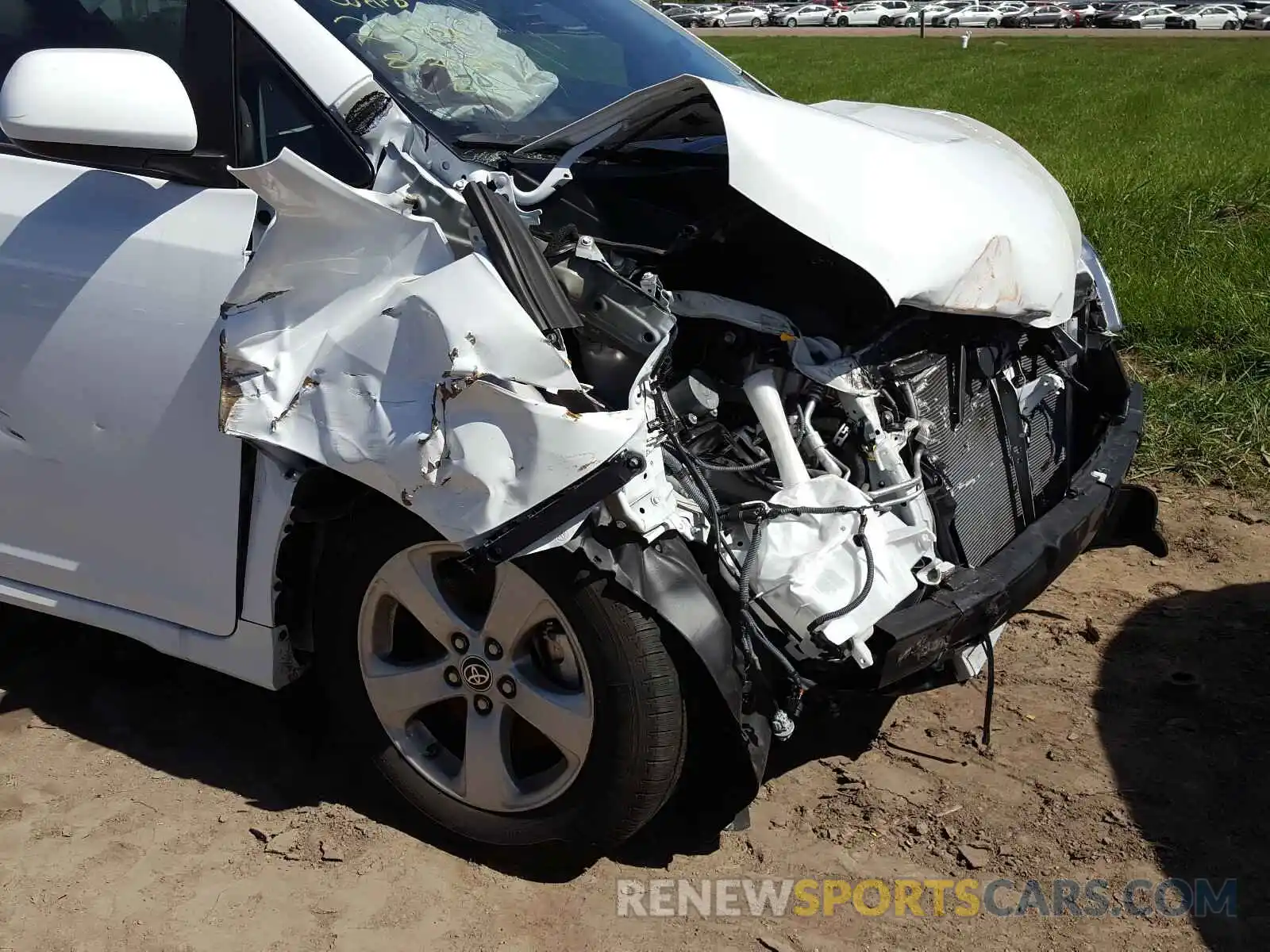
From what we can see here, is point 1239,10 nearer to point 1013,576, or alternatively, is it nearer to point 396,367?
point 1013,576

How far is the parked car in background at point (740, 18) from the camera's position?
61.8m

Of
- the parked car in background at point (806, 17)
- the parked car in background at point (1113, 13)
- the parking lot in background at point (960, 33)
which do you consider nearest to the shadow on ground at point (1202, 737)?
the parking lot in background at point (960, 33)

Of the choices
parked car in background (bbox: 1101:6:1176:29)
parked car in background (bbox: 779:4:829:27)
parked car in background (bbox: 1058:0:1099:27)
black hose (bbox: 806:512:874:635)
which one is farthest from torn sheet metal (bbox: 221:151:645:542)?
parked car in background (bbox: 779:4:829:27)

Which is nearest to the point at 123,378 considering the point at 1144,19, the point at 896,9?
the point at 1144,19

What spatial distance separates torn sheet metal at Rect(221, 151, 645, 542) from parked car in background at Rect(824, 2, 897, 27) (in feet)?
208

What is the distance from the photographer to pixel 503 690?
271cm

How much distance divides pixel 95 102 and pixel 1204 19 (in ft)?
185

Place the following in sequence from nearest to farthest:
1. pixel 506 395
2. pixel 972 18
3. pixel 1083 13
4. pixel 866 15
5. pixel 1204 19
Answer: pixel 506 395
pixel 1204 19
pixel 1083 13
pixel 972 18
pixel 866 15

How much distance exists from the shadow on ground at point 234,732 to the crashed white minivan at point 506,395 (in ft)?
0.52

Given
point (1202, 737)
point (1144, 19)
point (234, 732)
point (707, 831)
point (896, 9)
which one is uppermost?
point (1202, 737)

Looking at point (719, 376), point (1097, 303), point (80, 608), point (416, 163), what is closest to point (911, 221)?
point (719, 376)

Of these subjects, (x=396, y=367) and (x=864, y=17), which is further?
(x=864, y=17)

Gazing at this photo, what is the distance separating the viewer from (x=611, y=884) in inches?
111

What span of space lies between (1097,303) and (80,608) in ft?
9.39
